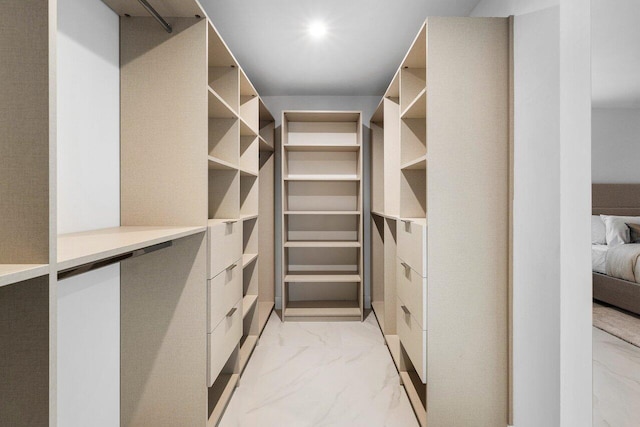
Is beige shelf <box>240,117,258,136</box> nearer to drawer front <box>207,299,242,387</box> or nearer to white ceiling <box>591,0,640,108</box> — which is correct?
drawer front <box>207,299,242,387</box>

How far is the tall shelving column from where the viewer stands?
2.23ft

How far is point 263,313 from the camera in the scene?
11.7 ft

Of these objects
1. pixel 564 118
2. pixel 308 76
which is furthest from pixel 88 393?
pixel 308 76

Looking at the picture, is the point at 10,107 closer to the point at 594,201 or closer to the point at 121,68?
the point at 121,68

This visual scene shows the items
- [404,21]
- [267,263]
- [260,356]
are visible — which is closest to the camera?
[404,21]

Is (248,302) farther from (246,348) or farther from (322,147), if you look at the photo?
(322,147)

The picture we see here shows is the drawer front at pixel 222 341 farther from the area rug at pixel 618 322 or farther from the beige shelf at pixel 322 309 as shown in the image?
the area rug at pixel 618 322

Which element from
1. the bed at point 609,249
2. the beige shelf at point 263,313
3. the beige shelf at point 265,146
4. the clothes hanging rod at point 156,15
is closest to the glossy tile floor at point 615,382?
the bed at point 609,249

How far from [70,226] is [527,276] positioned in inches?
76.3

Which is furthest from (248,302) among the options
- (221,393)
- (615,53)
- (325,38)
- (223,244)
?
(615,53)

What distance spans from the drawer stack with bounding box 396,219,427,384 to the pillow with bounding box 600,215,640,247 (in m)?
0.73

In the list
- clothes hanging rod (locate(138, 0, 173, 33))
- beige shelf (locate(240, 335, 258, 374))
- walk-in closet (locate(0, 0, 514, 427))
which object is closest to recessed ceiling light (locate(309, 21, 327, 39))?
walk-in closet (locate(0, 0, 514, 427))

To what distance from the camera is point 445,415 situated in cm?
173

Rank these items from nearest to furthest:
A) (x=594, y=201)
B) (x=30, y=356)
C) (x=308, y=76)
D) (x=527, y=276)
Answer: (x=30, y=356) < (x=594, y=201) < (x=527, y=276) < (x=308, y=76)
